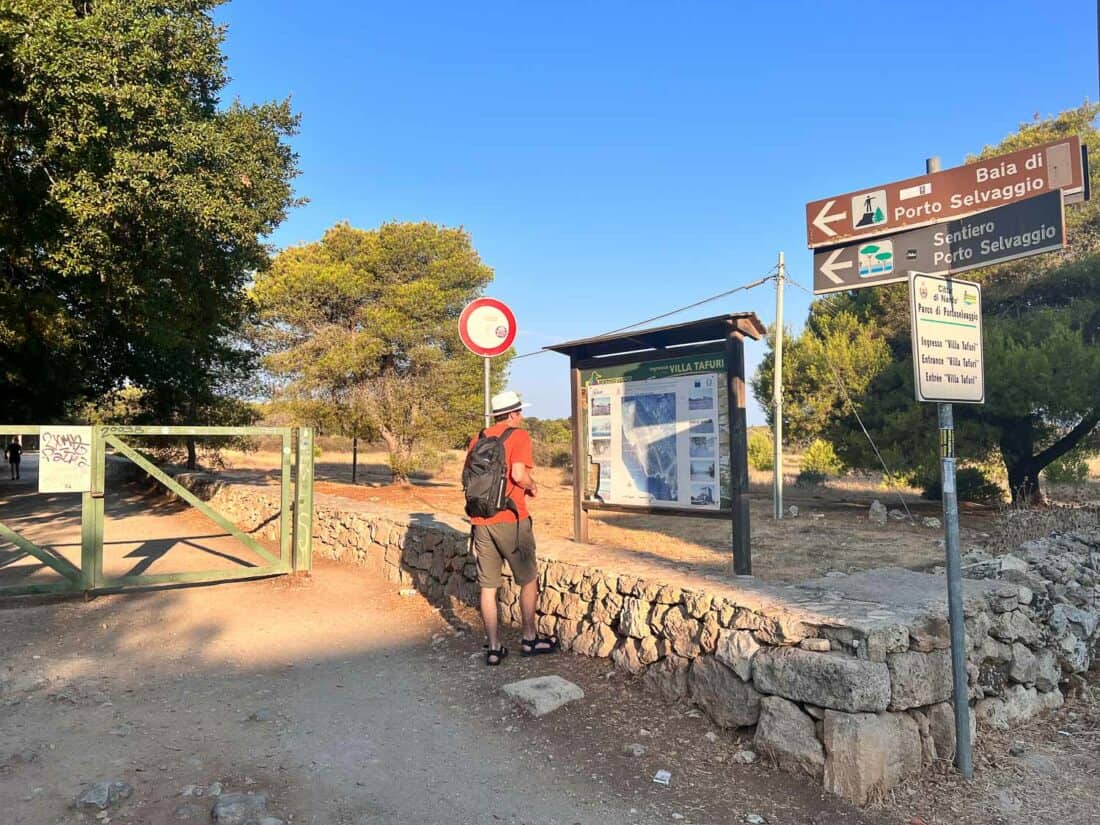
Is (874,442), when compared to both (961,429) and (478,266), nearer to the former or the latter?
(961,429)

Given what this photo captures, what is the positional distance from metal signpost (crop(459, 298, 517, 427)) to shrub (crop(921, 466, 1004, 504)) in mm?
10864

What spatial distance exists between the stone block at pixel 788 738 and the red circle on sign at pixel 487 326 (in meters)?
3.74

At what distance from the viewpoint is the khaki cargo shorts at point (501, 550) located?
4.75 metres

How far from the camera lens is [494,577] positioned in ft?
15.6

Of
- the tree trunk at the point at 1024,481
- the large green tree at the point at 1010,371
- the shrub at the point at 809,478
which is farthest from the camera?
the shrub at the point at 809,478

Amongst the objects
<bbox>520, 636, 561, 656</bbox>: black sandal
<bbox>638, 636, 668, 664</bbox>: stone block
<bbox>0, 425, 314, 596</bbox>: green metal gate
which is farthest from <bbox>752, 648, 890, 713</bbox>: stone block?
<bbox>0, 425, 314, 596</bbox>: green metal gate

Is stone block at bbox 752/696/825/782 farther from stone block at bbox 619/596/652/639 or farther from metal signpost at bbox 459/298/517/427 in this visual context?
metal signpost at bbox 459/298/517/427

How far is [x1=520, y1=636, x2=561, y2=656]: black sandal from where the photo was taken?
488 centimetres

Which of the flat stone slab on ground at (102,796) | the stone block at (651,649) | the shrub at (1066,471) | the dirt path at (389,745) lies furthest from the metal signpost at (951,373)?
the shrub at (1066,471)

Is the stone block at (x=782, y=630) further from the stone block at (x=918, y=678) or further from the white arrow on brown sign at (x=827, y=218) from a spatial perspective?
the white arrow on brown sign at (x=827, y=218)

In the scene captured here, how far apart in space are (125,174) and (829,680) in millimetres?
7566

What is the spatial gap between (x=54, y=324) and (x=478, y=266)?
10650 millimetres

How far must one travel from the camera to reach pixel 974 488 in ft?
46.1

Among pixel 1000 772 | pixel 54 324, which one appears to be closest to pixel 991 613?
pixel 1000 772
